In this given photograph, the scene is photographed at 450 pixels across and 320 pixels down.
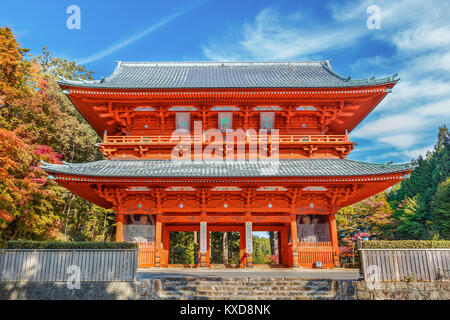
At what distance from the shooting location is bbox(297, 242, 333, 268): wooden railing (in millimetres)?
16266

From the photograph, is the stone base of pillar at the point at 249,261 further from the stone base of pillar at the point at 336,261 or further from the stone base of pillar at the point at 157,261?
the stone base of pillar at the point at 157,261

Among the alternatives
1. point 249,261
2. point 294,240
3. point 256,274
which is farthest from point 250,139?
point 256,274

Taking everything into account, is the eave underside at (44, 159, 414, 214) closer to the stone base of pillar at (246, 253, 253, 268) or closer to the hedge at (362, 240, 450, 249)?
the stone base of pillar at (246, 253, 253, 268)

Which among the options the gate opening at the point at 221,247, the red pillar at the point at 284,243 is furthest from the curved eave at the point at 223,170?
the gate opening at the point at 221,247

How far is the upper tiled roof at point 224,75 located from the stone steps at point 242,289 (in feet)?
38.0

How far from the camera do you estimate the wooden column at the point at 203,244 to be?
16.1 meters

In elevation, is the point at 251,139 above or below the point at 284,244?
above

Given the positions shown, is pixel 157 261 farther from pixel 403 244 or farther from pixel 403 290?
pixel 403 244

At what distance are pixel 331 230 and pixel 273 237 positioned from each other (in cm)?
2122

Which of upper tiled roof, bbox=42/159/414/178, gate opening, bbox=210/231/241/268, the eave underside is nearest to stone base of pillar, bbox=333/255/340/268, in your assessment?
the eave underside

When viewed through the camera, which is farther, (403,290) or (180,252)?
(180,252)

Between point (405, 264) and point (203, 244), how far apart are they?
9546mm

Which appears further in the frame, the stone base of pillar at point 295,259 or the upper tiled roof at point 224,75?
the upper tiled roof at point 224,75

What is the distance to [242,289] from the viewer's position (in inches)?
424
